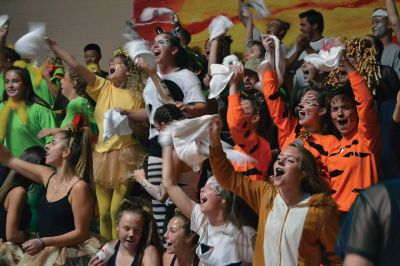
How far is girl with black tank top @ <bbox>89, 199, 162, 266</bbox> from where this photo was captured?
4898mm

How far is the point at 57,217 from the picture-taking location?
5.27m

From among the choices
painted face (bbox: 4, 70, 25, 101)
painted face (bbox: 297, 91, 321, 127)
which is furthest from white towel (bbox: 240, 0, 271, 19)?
painted face (bbox: 4, 70, 25, 101)

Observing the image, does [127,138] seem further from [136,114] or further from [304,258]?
[304,258]

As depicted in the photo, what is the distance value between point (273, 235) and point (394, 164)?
1.25 m

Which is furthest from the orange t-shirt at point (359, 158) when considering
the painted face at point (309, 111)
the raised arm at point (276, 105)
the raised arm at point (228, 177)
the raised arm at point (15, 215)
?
the raised arm at point (15, 215)

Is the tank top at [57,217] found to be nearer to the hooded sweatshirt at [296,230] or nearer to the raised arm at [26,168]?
the raised arm at [26,168]

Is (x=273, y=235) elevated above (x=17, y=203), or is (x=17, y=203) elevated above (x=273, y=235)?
(x=17, y=203)

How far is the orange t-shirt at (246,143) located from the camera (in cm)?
482

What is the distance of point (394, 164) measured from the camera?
16.0 ft

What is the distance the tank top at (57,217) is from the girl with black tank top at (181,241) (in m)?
0.82

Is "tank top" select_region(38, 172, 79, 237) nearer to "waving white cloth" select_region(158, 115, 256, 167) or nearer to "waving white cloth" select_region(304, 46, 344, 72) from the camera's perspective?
Result: "waving white cloth" select_region(158, 115, 256, 167)

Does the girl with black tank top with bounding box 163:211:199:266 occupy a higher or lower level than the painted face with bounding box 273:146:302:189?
lower

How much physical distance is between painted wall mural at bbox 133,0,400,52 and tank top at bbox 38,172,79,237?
298 cm

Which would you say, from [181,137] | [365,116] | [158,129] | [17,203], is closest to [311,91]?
[365,116]
